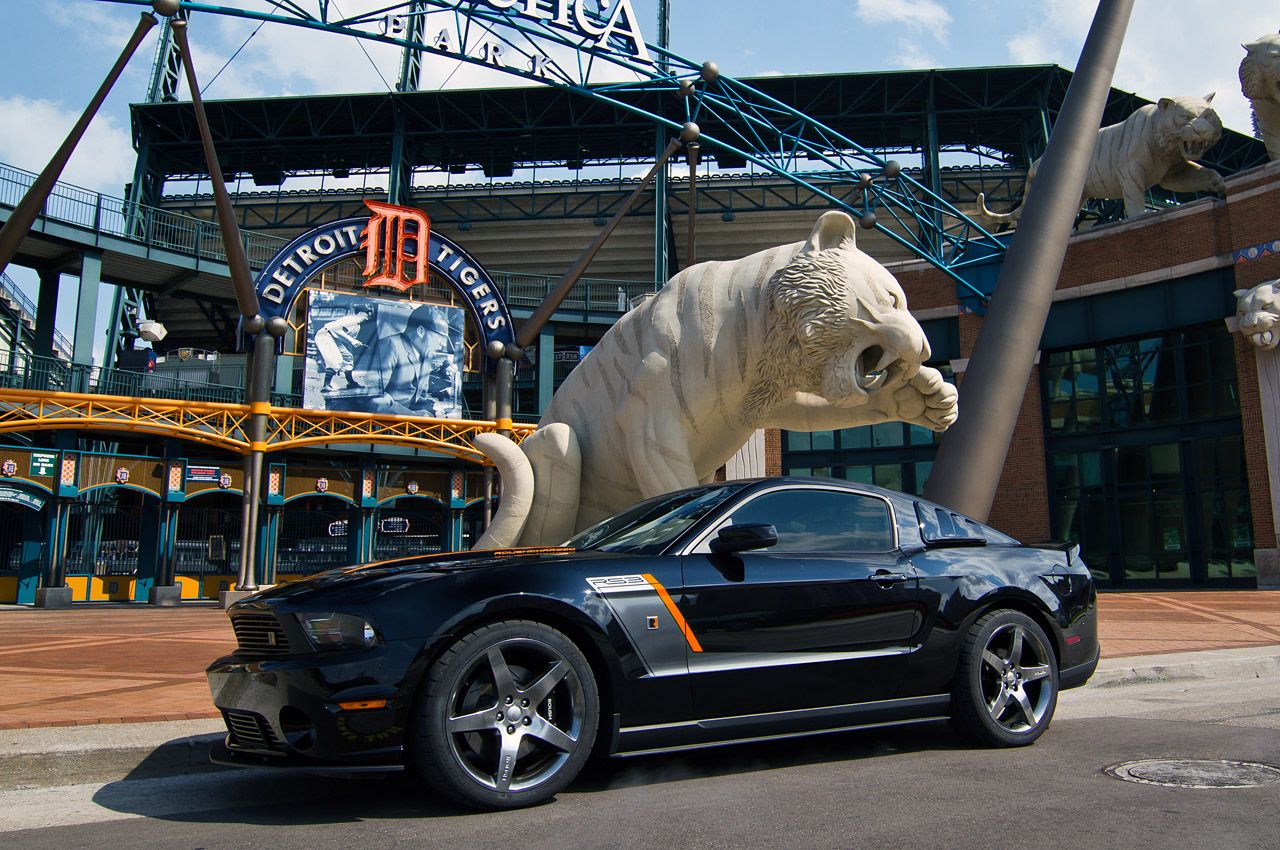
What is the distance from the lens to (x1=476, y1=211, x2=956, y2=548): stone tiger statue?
624 cm

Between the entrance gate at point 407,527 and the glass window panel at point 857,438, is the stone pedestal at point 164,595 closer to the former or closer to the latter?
the entrance gate at point 407,527

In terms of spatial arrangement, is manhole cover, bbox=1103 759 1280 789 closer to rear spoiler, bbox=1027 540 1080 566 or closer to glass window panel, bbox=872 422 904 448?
rear spoiler, bbox=1027 540 1080 566

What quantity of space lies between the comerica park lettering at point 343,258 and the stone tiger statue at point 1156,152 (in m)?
12.8

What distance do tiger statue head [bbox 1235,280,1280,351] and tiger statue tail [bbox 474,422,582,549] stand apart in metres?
16.8

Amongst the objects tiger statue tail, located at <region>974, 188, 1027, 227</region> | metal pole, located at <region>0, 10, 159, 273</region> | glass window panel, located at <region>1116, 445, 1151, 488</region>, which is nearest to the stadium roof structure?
tiger statue tail, located at <region>974, 188, 1027, 227</region>

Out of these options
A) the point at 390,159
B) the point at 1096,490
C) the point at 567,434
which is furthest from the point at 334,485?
the point at 567,434

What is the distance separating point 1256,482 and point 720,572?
19.2 meters

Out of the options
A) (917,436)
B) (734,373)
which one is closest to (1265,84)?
(917,436)

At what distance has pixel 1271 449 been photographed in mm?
18641

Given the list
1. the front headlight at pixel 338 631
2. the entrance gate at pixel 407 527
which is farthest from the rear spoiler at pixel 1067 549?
the entrance gate at pixel 407 527

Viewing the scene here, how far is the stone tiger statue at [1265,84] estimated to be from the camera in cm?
1991

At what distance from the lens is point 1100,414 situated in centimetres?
2250

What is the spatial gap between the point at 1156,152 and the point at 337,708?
24.1m

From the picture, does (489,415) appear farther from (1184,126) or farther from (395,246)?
(1184,126)
